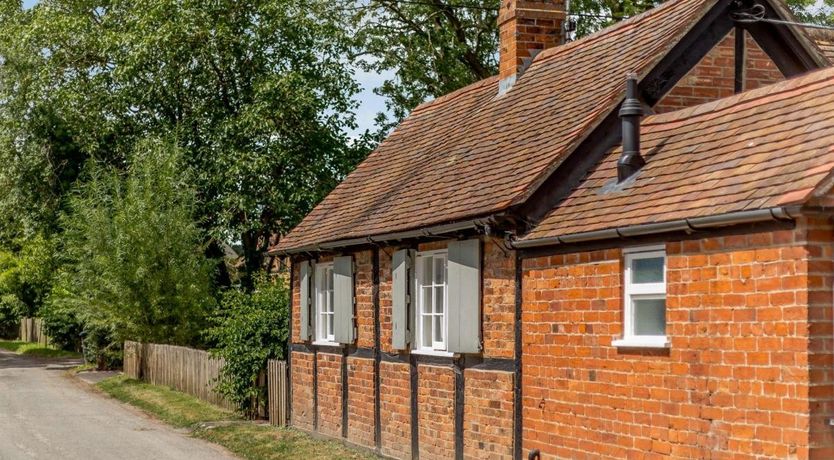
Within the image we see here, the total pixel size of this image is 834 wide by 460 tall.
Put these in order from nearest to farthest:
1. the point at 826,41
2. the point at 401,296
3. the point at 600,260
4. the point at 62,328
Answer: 1. the point at 600,260
2. the point at 401,296
3. the point at 826,41
4. the point at 62,328

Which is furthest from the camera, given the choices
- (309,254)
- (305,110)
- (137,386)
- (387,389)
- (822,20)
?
(822,20)

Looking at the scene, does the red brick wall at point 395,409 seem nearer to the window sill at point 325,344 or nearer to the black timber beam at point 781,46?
the window sill at point 325,344

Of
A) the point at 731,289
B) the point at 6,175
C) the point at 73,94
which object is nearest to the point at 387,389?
the point at 731,289

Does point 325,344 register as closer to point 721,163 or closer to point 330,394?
point 330,394

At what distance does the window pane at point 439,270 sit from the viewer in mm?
16438

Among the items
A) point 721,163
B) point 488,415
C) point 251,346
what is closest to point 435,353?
point 488,415

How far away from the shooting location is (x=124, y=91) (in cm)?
3681

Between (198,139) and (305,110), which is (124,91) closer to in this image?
(198,139)

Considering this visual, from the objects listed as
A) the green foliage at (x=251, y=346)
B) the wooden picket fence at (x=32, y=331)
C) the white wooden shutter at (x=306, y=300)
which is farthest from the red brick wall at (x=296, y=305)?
the wooden picket fence at (x=32, y=331)

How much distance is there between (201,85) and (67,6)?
28.4 ft

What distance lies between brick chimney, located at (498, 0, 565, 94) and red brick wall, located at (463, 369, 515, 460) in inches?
247

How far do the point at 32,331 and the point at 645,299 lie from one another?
5395 centimetres

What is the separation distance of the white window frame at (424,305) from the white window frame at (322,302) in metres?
3.82

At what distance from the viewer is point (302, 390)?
21.6 meters
